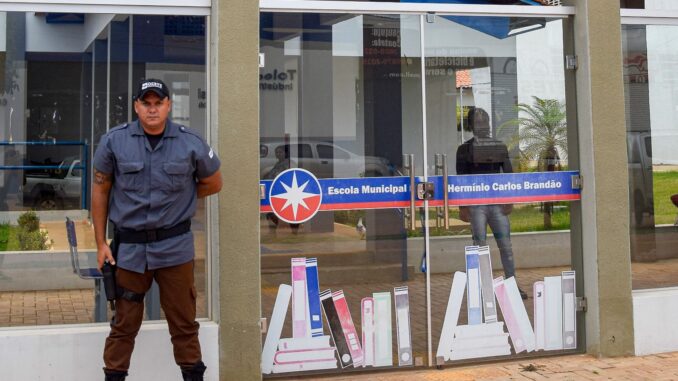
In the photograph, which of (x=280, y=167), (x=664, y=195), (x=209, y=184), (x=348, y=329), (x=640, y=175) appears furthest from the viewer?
(x=664, y=195)

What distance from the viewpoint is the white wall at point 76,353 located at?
211 inches

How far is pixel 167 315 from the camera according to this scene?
16.5 feet

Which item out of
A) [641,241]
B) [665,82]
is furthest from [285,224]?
[665,82]

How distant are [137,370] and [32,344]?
0.66 meters

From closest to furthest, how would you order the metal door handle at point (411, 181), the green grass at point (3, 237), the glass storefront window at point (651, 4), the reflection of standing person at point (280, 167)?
the green grass at point (3, 237)
the reflection of standing person at point (280, 167)
the metal door handle at point (411, 181)
the glass storefront window at point (651, 4)

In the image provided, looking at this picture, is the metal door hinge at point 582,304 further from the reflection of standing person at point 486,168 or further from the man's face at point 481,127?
the man's face at point 481,127

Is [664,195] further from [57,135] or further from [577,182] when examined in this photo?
[57,135]

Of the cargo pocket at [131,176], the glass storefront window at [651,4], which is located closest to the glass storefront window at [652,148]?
the glass storefront window at [651,4]

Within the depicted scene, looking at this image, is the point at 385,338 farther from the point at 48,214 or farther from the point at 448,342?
the point at 48,214

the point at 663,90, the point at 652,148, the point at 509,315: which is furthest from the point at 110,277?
the point at 663,90

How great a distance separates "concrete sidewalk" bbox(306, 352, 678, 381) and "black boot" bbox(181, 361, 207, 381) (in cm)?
109

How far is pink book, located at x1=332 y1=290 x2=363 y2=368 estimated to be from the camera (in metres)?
6.00

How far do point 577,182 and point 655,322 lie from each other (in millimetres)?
1230

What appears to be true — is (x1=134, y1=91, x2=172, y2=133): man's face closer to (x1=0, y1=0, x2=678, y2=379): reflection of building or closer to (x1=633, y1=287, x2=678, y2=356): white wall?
(x1=0, y1=0, x2=678, y2=379): reflection of building
